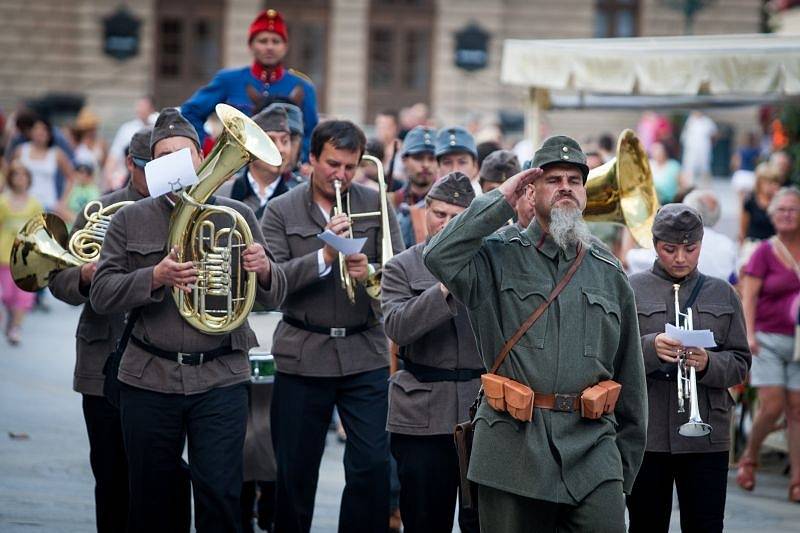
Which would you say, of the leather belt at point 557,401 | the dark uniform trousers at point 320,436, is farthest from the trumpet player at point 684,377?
the leather belt at point 557,401

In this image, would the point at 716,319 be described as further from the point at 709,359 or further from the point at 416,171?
the point at 416,171

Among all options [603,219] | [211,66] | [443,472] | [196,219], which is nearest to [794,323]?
[603,219]

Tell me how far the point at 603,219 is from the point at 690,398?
1392mm

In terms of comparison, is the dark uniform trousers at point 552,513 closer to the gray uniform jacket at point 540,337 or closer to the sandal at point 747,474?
the gray uniform jacket at point 540,337

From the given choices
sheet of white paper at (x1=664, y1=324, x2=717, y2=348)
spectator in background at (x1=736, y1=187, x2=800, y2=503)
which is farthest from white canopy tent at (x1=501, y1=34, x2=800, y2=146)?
sheet of white paper at (x1=664, y1=324, x2=717, y2=348)

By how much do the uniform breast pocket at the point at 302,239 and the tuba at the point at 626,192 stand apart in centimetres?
139

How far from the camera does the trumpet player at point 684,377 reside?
6652mm

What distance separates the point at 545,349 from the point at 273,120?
133 inches

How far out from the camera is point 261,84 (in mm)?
9836

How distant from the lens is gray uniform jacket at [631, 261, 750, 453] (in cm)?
669

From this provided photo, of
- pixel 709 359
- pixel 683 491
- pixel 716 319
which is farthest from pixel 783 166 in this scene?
pixel 683 491

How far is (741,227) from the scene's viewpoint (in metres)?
13.7

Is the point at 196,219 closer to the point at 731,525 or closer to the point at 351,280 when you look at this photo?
the point at 351,280

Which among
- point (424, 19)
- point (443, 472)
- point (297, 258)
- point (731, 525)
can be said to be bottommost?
point (731, 525)
